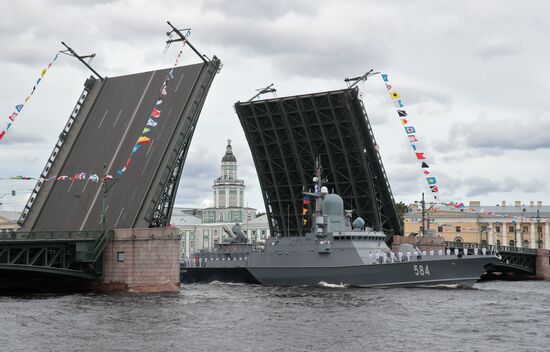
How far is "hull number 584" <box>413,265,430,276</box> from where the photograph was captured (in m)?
38.0

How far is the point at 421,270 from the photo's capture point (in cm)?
3806

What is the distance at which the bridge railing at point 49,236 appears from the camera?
32.3 metres

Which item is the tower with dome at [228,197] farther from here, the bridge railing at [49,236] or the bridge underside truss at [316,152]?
the bridge railing at [49,236]

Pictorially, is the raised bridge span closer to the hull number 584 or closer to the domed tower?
the hull number 584

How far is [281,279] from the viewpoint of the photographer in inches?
1686

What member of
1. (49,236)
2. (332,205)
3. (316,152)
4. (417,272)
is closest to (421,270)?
(417,272)

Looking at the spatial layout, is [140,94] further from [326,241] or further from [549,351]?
[549,351]

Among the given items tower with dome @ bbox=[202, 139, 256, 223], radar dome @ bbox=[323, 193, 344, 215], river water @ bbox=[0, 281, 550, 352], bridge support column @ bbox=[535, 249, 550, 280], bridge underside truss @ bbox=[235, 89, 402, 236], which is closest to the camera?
river water @ bbox=[0, 281, 550, 352]

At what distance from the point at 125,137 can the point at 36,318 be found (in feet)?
44.4

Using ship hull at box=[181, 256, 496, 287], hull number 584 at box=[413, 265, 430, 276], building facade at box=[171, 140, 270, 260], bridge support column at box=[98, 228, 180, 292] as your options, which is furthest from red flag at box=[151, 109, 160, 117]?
building facade at box=[171, 140, 270, 260]

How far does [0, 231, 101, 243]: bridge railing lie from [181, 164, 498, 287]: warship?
1149cm

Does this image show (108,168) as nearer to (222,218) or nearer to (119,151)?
(119,151)

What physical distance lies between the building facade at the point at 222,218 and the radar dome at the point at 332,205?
61.9 m

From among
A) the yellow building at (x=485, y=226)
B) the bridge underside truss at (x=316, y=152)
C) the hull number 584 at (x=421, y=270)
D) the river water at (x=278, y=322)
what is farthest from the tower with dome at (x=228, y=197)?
the river water at (x=278, y=322)
